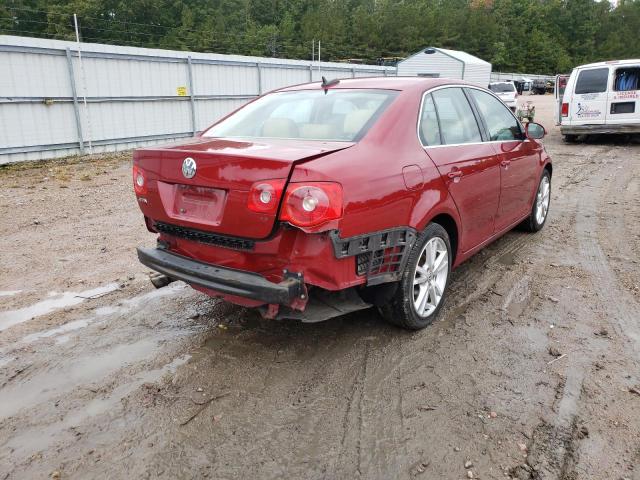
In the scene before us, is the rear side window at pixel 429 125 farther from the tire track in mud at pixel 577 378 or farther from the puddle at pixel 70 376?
the puddle at pixel 70 376

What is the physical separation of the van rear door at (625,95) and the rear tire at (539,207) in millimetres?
8679

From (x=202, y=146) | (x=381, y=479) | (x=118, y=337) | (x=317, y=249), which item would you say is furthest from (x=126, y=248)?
(x=381, y=479)

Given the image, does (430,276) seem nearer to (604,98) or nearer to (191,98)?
(604,98)

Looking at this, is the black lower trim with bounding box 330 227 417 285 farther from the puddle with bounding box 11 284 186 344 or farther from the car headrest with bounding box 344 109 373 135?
the puddle with bounding box 11 284 186 344

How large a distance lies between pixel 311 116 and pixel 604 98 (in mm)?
12140

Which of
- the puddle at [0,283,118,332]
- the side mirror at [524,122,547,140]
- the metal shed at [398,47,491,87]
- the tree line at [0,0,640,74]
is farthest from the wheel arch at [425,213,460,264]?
the tree line at [0,0,640,74]

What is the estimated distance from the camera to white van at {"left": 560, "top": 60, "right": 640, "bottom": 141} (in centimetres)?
1273

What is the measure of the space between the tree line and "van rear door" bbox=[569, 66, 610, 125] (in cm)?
3688

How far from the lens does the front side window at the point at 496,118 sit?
4.47 metres

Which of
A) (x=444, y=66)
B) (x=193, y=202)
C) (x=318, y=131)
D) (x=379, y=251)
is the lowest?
(x=379, y=251)

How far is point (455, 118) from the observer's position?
401cm

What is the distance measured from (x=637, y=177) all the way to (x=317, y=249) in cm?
897

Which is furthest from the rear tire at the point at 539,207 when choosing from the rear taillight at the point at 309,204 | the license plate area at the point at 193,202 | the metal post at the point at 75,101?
the metal post at the point at 75,101

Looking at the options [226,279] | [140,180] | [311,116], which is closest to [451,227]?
[311,116]
